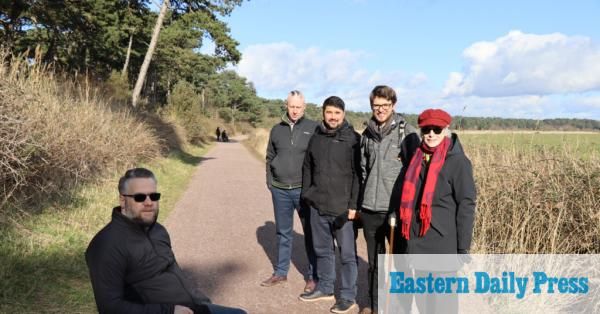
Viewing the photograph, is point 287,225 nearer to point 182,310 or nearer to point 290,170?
point 290,170

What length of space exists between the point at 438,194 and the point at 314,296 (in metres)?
1.95

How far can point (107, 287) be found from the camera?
7.74ft

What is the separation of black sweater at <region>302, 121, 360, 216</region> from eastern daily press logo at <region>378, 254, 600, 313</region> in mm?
646

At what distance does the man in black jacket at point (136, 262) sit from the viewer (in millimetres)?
2373

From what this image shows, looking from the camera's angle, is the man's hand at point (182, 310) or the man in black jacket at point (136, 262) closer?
the man in black jacket at point (136, 262)

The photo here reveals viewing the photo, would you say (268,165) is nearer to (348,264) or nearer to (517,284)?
(348,264)

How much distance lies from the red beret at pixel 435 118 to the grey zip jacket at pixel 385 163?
649 millimetres

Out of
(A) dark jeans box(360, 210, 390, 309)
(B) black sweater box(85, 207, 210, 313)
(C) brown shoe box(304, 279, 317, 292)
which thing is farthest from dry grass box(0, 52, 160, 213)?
(A) dark jeans box(360, 210, 390, 309)

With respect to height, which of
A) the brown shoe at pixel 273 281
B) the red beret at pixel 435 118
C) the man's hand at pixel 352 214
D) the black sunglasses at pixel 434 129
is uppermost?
the red beret at pixel 435 118

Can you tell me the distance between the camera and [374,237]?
4133mm


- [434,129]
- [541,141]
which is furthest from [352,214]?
[541,141]

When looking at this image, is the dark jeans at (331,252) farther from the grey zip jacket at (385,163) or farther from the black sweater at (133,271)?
the black sweater at (133,271)

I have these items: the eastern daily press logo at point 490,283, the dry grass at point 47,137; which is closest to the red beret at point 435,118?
the eastern daily press logo at point 490,283

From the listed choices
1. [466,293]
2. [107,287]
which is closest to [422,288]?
[466,293]
